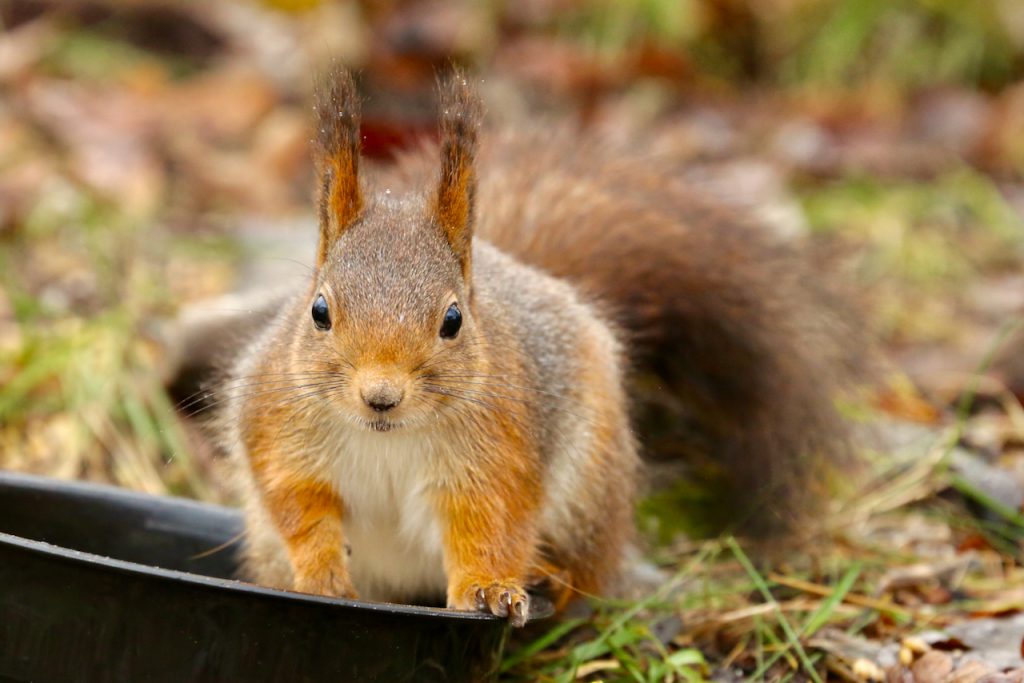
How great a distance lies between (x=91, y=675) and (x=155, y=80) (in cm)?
539

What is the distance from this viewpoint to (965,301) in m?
5.23

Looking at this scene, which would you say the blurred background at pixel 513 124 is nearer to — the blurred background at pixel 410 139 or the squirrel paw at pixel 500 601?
the blurred background at pixel 410 139

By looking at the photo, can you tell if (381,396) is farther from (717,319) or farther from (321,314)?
(717,319)

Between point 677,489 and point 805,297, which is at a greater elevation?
point 805,297

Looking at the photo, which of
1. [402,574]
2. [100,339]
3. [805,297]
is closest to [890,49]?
[805,297]

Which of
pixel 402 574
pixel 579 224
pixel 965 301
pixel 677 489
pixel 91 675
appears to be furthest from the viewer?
pixel 965 301

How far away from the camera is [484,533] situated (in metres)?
2.37

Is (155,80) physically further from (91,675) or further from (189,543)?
(91,675)

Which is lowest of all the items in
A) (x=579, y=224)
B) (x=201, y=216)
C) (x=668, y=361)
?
(x=201, y=216)

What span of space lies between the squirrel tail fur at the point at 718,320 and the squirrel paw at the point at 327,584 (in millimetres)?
969

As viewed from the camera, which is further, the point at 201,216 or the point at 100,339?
the point at 201,216

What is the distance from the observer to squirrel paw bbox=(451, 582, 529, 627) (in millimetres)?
2232

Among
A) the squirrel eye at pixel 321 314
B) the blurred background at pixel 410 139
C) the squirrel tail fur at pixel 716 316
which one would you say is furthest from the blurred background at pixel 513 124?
the squirrel eye at pixel 321 314

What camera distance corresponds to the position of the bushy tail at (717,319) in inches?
Result: 124
